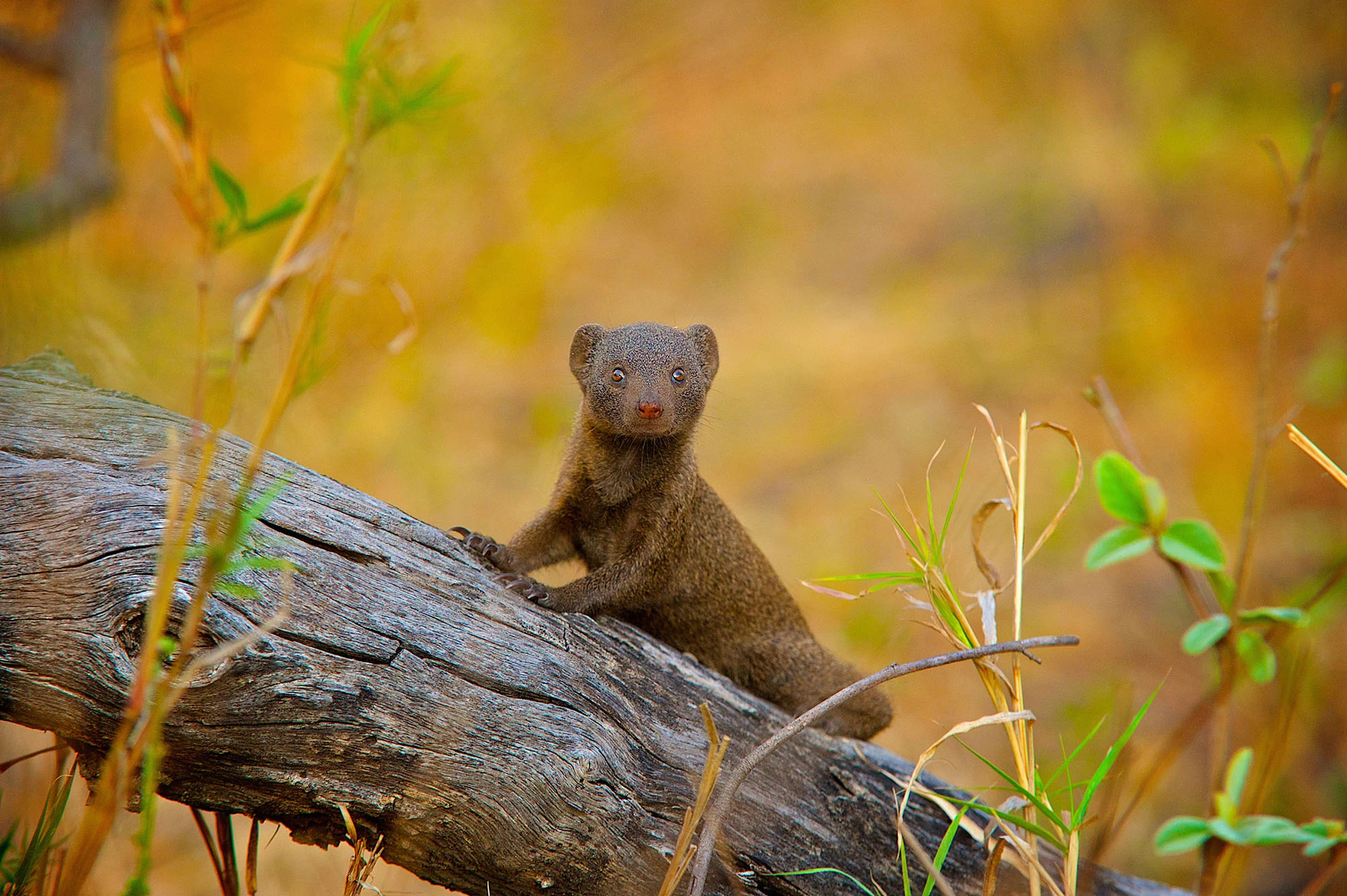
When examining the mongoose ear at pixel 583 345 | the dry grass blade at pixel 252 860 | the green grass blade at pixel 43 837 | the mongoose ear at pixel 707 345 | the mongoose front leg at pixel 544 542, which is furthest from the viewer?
the mongoose ear at pixel 707 345

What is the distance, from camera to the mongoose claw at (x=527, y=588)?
2.68 meters

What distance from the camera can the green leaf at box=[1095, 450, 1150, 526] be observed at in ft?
5.55

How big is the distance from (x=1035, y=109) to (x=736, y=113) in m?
3.08

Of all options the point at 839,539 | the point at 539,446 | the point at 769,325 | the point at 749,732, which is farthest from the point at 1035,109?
the point at 749,732

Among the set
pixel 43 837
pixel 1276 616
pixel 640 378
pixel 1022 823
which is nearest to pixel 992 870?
pixel 1022 823

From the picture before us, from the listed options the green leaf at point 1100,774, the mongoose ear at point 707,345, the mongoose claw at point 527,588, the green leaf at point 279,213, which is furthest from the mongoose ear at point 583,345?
the green leaf at point 1100,774

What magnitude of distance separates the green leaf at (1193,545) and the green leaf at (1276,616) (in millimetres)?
100

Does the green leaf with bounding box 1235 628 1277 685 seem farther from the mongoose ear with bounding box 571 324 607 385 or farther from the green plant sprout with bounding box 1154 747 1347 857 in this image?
the mongoose ear with bounding box 571 324 607 385

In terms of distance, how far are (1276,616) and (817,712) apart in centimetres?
87

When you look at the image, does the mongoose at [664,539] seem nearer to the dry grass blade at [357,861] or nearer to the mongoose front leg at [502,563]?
the mongoose front leg at [502,563]

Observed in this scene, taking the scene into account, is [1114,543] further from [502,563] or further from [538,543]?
[538,543]

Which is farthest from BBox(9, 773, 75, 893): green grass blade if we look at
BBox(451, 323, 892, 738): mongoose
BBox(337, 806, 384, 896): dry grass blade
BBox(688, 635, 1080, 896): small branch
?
BBox(688, 635, 1080, 896): small branch

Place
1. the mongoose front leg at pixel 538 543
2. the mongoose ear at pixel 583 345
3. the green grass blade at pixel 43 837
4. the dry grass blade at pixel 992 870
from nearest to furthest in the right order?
the green grass blade at pixel 43 837
the dry grass blade at pixel 992 870
the mongoose front leg at pixel 538 543
the mongoose ear at pixel 583 345

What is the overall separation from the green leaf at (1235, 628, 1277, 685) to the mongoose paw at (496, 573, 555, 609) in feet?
5.71
